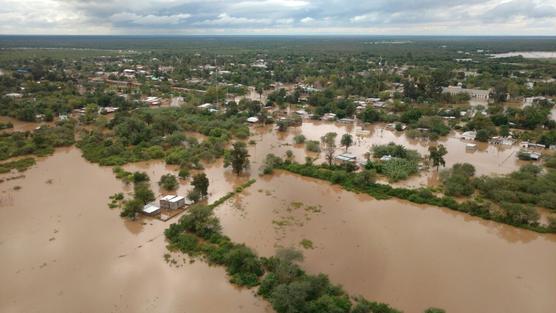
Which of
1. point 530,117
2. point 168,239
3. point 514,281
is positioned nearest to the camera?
point 514,281

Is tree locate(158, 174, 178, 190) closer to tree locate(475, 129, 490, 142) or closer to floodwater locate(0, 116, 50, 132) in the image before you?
floodwater locate(0, 116, 50, 132)

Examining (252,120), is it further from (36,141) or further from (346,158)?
(36,141)

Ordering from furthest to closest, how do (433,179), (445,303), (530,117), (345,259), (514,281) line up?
(530,117), (433,179), (345,259), (514,281), (445,303)

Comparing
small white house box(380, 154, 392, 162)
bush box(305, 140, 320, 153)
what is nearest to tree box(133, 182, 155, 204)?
bush box(305, 140, 320, 153)

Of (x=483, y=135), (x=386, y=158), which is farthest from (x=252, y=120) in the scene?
(x=483, y=135)

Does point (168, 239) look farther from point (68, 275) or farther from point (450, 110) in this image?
point (450, 110)

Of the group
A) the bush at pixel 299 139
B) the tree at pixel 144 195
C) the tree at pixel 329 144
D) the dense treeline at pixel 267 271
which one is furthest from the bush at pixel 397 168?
the tree at pixel 144 195

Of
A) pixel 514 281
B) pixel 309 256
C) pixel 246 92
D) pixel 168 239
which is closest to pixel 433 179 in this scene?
pixel 514 281
